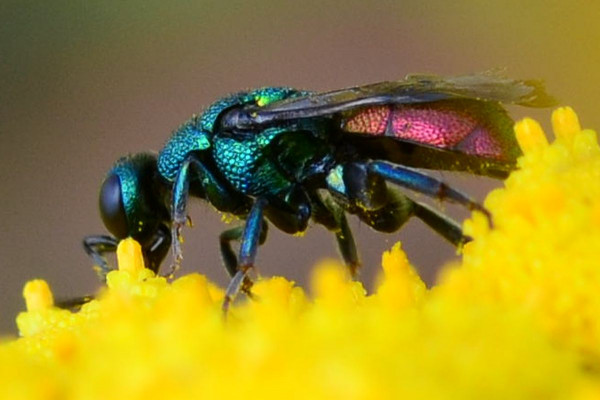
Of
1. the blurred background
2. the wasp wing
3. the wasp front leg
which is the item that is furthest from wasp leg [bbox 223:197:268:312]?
the blurred background

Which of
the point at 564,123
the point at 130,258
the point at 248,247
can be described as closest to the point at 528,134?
the point at 564,123

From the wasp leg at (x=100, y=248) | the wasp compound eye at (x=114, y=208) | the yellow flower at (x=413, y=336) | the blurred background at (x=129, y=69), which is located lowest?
the yellow flower at (x=413, y=336)

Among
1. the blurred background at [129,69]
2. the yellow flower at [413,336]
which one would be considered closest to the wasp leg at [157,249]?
the yellow flower at [413,336]

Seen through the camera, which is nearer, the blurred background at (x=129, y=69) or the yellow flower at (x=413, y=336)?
the yellow flower at (x=413, y=336)

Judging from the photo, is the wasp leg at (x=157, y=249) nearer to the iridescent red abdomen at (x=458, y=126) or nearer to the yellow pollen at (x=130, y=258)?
the yellow pollen at (x=130, y=258)

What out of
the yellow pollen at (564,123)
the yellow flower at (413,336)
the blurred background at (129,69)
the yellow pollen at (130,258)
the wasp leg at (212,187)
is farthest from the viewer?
the blurred background at (129,69)

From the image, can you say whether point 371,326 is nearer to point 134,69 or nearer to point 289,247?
point 289,247

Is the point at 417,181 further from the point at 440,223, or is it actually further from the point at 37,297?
the point at 37,297
